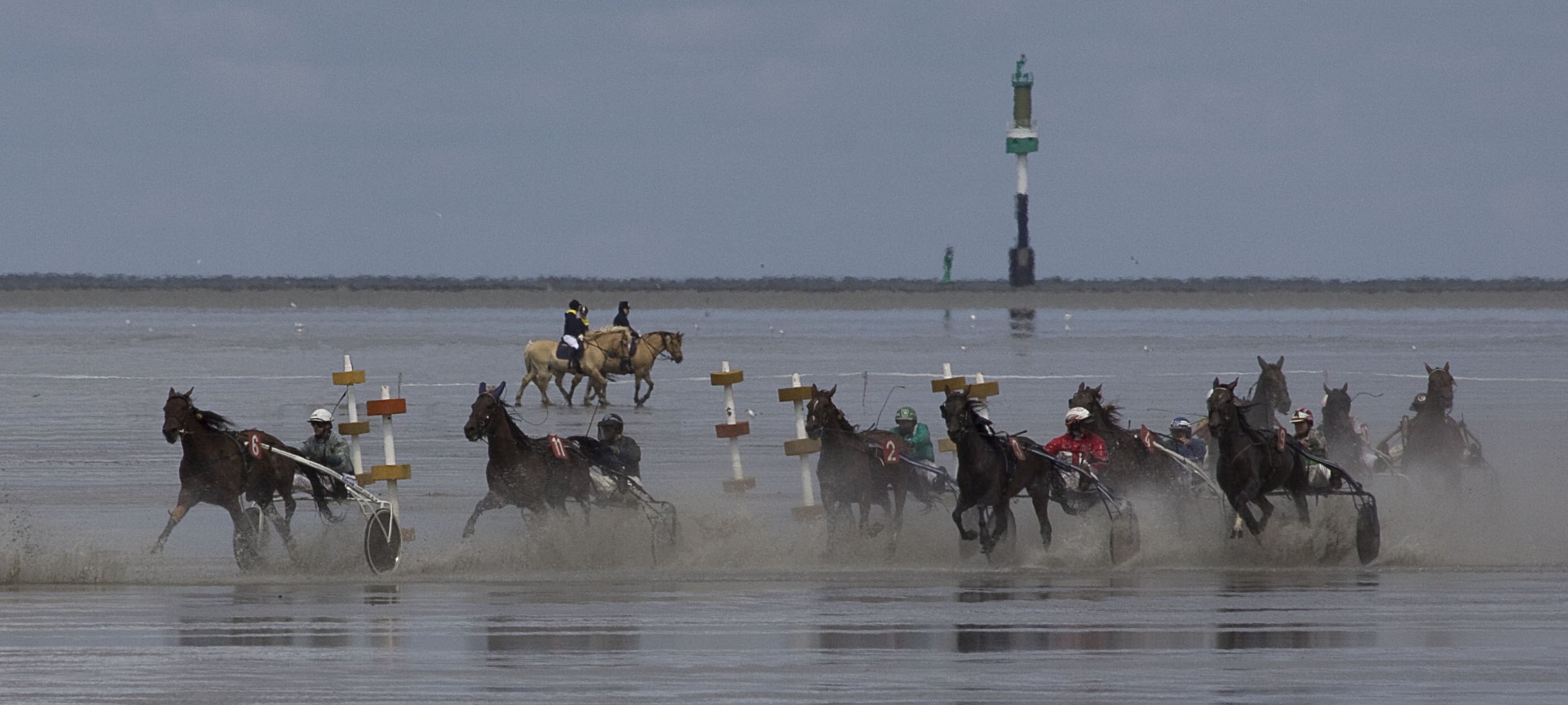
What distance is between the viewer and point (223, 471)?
16547mm

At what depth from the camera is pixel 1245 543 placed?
1806cm

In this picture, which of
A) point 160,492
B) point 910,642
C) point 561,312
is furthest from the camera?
point 561,312

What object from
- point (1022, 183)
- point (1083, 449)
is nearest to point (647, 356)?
point (1083, 449)

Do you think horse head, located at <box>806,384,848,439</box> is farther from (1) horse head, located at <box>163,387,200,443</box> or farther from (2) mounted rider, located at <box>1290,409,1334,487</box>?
(1) horse head, located at <box>163,387,200,443</box>

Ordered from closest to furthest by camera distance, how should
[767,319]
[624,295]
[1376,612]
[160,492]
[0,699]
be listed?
[0,699] < [1376,612] < [160,492] < [767,319] < [624,295]

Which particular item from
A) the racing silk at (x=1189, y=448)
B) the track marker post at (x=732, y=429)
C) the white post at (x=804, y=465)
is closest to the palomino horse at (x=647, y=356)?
the track marker post at (x=732, y=429)

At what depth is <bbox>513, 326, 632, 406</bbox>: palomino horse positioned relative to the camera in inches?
1569

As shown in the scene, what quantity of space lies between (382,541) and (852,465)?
381 centimetres

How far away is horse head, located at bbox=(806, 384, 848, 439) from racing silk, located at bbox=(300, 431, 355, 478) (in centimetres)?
371

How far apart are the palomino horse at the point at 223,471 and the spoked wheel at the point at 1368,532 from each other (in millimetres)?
8324

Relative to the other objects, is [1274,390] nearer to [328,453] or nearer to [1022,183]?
[328,453]

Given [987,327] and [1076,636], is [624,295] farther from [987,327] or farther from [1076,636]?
[1076,636]

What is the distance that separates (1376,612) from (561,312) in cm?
10706

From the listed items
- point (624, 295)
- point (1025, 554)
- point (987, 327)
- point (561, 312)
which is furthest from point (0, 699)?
point (624, 295)
